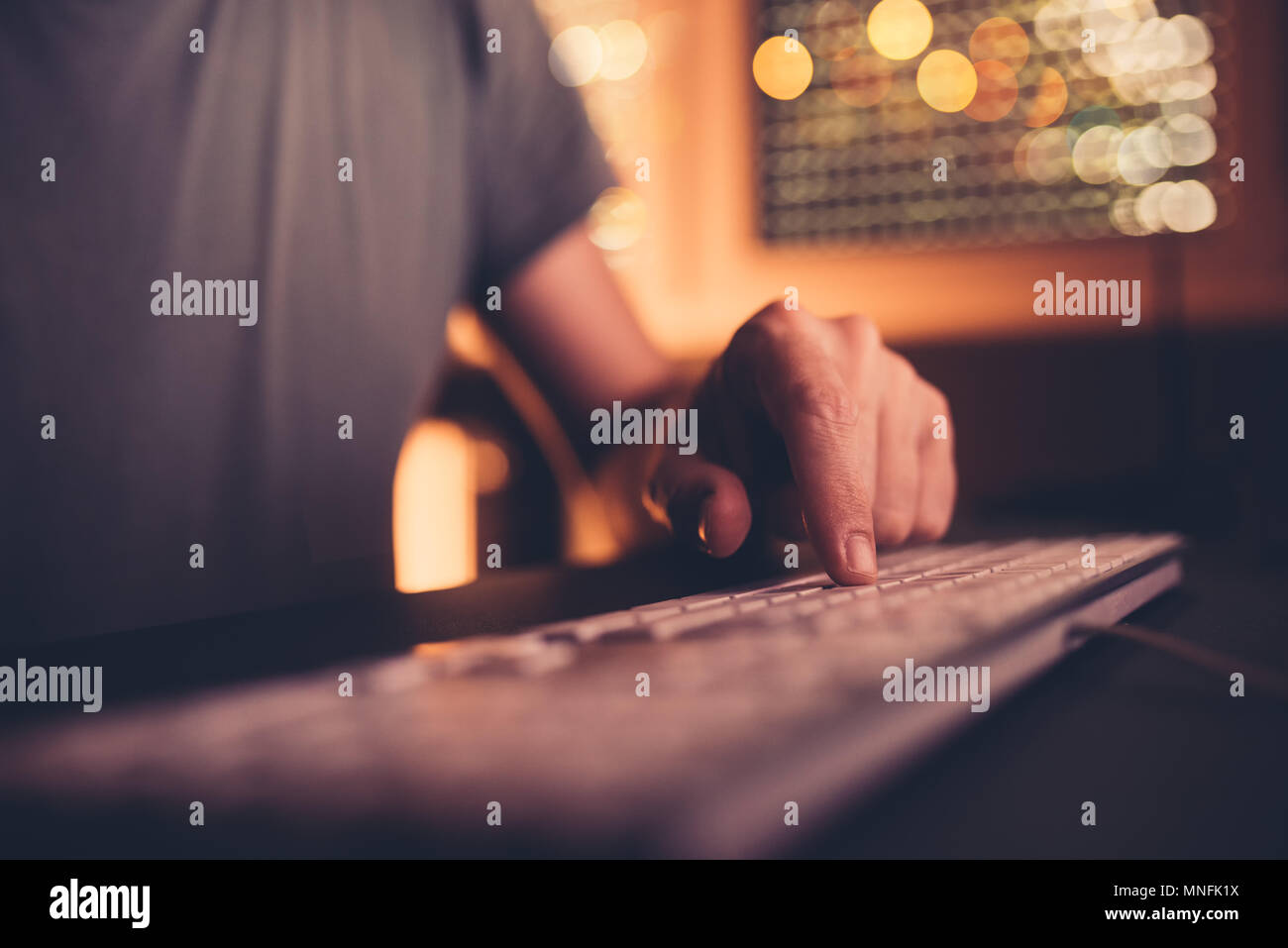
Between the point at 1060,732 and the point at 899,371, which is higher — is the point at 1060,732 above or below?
below

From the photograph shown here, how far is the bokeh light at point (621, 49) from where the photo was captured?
1.50m

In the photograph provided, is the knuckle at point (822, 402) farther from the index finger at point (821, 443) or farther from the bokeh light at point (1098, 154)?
the bokeh light at point (1098, 154)

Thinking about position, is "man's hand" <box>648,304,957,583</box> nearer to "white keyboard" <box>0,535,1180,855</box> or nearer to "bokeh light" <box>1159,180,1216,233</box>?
"white keyboard" <box>0,535,1180,855</box>

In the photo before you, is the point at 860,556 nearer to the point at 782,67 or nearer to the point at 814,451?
the point at 814,451

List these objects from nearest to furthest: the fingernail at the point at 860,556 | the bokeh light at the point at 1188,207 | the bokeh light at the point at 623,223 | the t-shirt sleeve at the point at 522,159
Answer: the fingernail at the point at 860,556, the t-shirt sleeve at the point at 522,159, the bokeh light at the point at 1188,207, the bokeh light at the point at 623,223

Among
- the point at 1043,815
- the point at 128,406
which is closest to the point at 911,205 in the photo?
the point at 128,406

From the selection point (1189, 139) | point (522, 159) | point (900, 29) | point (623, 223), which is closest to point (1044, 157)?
point (1189, 139)

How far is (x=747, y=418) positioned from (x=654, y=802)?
0.45 meters

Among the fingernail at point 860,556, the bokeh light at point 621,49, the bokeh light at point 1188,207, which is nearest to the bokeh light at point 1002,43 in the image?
the bokeh light at point 1188,207

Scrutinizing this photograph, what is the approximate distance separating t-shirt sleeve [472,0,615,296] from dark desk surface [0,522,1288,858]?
0.52 metres

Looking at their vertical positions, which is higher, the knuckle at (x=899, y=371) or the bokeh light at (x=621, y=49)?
the bokeh light at (x=621, y=49)

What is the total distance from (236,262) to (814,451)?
1.49 ft

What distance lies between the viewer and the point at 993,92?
1244mm

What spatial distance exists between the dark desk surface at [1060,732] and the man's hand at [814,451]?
0.10 metres
